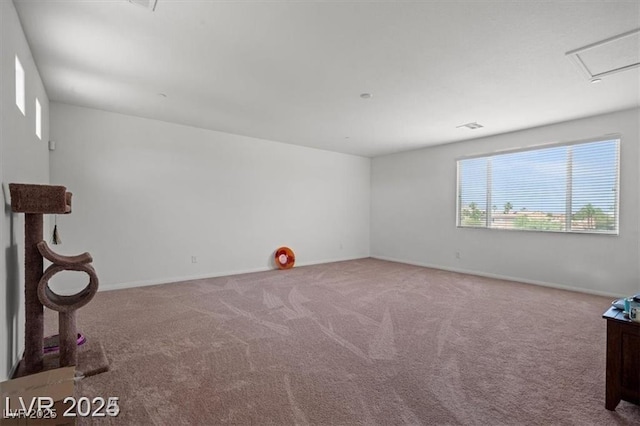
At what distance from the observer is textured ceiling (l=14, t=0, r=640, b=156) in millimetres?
2102

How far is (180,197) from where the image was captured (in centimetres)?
498

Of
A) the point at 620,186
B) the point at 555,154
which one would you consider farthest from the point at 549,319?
the point at 555,154

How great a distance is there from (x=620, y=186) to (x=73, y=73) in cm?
694

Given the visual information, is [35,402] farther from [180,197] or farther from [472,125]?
[472,125]

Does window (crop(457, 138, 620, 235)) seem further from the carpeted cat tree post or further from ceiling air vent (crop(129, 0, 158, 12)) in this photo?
the carpeted cat tree post

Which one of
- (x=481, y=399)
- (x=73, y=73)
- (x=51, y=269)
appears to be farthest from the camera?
(x=73, y=73)

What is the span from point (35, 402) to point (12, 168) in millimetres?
1559

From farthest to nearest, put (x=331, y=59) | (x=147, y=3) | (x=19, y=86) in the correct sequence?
(x=331, y=59), (x=19, y=86), (x=147, y=3)

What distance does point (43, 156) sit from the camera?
11.4ft

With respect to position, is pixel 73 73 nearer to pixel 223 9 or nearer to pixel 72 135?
pixel 72 135

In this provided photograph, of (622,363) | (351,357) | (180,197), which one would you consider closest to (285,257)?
(180,197)

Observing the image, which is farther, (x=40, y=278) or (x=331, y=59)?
(x=331, y=59)

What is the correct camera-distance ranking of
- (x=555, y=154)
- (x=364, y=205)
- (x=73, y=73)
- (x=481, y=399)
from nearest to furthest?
1. (x=481, y=399)
2. (x=73, y=73)
3. (x=555, y=154)
4. (x=364, y=205)

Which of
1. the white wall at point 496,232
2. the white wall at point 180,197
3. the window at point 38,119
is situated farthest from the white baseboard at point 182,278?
the white wall at point 496,232
